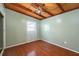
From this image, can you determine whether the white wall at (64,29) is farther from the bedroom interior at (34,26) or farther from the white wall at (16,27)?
the white wall at (16,27)

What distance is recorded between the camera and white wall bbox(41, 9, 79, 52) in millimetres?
1920

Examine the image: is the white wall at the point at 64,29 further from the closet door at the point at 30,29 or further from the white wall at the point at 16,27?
the white wall at the point at 16,27

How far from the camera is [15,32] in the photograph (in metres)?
1.62

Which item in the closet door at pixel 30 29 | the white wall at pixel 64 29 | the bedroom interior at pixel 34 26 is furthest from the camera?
the white wall at pixel 64 29

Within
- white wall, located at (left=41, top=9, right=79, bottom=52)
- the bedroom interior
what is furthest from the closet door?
white wall, located at (left=41, top=9, right=79, bottom=52)

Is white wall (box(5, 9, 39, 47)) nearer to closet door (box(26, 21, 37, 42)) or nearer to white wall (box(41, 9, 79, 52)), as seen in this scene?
closet door (box(26, 21, 37, 42))

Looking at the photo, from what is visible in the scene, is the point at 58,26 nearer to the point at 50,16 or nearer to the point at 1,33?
the point at 50,16

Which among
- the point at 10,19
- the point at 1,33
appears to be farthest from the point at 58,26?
the point at 1,33

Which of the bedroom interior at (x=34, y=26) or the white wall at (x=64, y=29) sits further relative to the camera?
the white wall at (x=64, y=29)

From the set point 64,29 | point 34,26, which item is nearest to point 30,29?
point 34,26

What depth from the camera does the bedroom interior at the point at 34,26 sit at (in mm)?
1482

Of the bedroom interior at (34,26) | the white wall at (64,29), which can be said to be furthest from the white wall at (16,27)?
the white wall at (64,29)

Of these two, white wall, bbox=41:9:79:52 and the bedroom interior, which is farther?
white wall, bbox=41:9:79:52

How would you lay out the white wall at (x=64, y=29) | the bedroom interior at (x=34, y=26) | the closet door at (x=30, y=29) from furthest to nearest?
1. the white wall at (x=64, y=29)
2. the closet door at (x=30, y=29)
3. the bedroom interior at (x=34, y=26)
